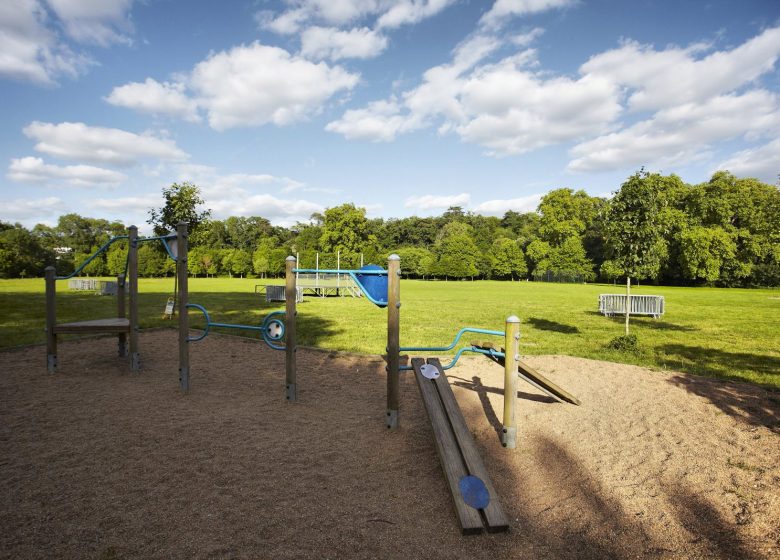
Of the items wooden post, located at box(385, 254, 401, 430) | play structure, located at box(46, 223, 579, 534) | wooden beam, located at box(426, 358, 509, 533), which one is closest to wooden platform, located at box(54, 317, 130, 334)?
play structure, located at box(46, 223, 579, 534)

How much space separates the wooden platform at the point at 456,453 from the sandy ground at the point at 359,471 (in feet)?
0.35

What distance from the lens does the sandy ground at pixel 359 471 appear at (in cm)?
282

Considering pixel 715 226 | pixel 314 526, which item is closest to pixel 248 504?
pixel 314 526

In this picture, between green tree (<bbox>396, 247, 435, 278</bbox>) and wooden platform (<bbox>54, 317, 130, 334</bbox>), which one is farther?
green tree (<bbox>396, 247, 435, 278</bbox>)

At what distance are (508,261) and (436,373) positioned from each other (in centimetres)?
6333

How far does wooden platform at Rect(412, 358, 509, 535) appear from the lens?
2.95 metres

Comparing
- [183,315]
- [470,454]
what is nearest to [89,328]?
[183,315]

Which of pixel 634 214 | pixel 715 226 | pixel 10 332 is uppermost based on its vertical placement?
pixel 715 226

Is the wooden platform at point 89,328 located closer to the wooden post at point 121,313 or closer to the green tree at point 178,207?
the wooden post at point 121,313

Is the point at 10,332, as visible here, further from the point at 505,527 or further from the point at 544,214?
the point at 544,214

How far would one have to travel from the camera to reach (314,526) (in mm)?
2953

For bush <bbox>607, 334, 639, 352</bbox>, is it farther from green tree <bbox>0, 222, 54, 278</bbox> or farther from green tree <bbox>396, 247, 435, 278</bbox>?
green tree <bbox>0, 222, 54, 278</bbox>

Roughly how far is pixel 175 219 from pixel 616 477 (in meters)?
15.1

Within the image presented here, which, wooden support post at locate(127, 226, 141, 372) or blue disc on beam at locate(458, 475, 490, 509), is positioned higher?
wooden support post at locate(127, 226, 141, 372)
